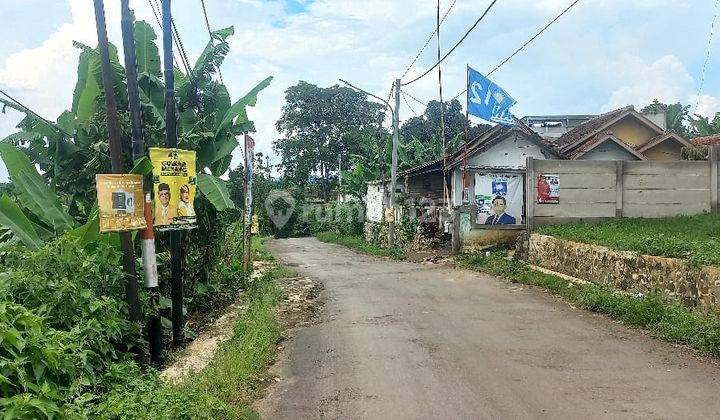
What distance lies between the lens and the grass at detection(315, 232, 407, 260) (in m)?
21.2

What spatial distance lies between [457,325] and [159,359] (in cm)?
420

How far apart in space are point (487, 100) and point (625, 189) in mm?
4184

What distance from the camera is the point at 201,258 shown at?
33.1 feet

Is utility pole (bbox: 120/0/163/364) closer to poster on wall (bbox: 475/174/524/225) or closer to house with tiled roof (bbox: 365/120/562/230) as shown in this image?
house with tiled roof (bbox: 365/120/562/230)

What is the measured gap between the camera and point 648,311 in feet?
27.0

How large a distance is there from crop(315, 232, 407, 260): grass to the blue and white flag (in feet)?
21.7

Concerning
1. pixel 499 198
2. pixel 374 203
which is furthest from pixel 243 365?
pixel 374 203

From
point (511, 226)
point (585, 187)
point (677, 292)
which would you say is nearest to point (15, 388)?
point (677, 292)

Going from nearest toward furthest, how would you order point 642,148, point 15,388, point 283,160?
1. point 15,388
2. point 642,148
3. point 283,160

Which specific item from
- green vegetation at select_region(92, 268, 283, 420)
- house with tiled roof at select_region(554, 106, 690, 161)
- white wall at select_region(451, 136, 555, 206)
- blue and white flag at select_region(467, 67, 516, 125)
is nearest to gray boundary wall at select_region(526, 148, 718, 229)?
blue and white flag at select_region(467, 67, 516, 125)

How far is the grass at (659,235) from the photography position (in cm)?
878

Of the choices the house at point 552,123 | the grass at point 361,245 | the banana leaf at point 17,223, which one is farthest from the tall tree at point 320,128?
the banana leaf at point 17,223

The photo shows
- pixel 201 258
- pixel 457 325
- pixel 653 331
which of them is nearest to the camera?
pixel 653 331

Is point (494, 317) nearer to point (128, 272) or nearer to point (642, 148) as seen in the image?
point (128, 272)
